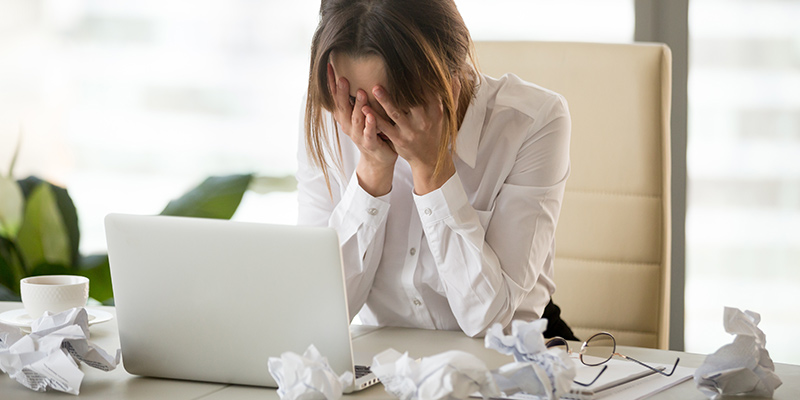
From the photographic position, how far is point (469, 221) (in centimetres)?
122

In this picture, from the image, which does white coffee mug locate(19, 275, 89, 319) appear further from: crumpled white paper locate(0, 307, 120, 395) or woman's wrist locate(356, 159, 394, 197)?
woman's wrist locate(356, 159, 394, 197)

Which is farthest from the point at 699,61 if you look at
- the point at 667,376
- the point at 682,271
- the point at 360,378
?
the point at 360,378

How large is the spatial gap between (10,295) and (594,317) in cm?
138

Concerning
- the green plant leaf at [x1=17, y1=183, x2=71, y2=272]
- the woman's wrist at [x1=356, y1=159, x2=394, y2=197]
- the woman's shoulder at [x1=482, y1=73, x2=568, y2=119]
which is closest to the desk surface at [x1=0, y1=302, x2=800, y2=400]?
the woman's wrist at [x1=356, y1=159, x2=394, y2=197]

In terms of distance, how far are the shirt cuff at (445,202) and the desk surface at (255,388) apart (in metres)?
0.20

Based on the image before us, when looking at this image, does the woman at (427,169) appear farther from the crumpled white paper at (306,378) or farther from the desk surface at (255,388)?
the crumpled white paper at (306,378)

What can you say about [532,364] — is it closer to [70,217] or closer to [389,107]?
[389,107]

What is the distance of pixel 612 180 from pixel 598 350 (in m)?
0.64

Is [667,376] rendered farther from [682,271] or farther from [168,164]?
[168,164]

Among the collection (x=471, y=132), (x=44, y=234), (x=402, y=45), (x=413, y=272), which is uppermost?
(x=402, y=45)

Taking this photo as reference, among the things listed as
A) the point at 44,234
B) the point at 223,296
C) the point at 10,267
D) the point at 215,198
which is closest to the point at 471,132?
the point at 223,296

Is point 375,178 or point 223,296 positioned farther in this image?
point 375,178

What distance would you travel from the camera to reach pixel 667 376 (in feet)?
2.98

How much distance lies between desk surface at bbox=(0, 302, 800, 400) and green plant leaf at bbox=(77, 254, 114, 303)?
1.08m
